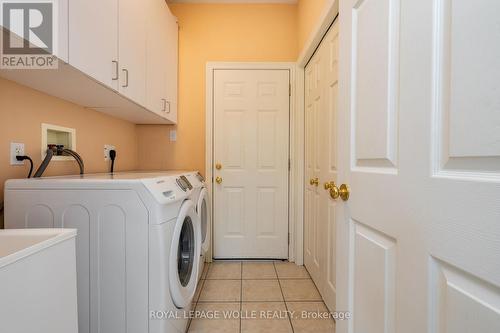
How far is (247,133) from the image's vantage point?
2.54m

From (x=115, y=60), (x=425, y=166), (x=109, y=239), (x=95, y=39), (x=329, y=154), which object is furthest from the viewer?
(x=329, y=154)

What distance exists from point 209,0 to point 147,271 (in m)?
2.55

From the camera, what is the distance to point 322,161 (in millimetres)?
1845

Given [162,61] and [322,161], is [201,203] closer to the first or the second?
[322,161]

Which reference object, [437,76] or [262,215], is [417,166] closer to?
[437,76]

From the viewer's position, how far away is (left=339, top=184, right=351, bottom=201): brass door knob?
88 cm

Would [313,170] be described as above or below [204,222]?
above

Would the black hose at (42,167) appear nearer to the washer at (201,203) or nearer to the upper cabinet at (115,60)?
the upper cabinet at (115,60)

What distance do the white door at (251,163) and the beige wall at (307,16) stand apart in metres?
0.40

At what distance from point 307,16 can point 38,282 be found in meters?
2.43

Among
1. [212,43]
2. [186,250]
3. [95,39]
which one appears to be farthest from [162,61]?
[186,250]

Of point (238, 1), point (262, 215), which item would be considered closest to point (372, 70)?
point (262, 215)

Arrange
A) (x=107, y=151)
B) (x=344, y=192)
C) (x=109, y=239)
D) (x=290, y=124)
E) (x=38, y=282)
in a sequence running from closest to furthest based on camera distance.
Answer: (x=38, y=282) < (x=344, y=192) < (x=109, y=239) < (x=107, y=151) < (x=290, y=124)

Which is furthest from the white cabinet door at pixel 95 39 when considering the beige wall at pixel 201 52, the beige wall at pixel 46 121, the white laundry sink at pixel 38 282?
the beige wall at pixel 201 52
